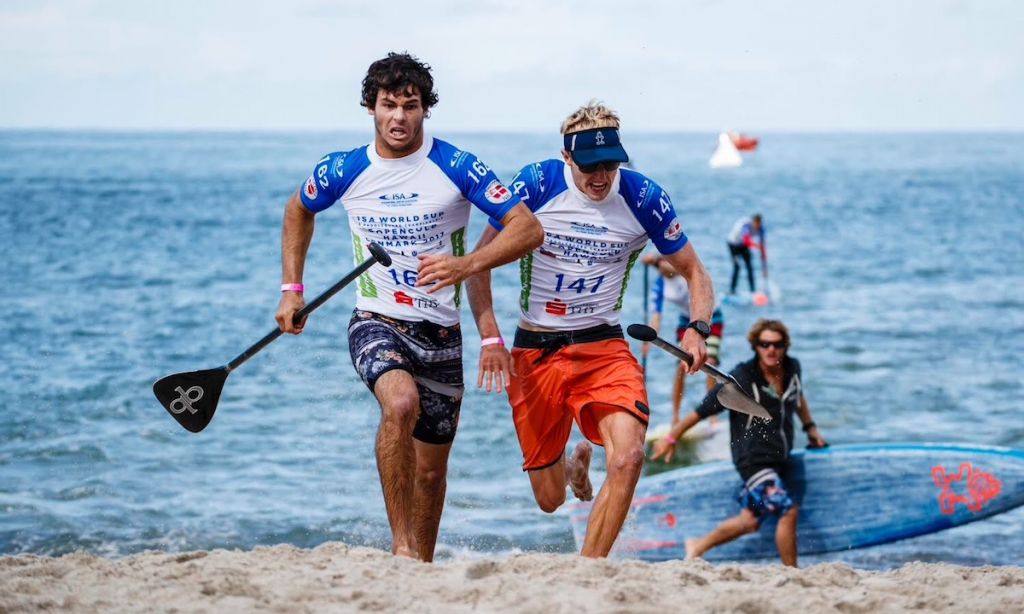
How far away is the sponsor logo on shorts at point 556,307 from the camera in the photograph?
7004 mm

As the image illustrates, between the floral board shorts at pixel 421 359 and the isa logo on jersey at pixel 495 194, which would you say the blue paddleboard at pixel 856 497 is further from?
the isa logo on jersey at pixel 495 194

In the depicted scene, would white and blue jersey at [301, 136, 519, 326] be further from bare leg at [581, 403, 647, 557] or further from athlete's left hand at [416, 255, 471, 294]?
bare leg at [581, 403, 647, 557]

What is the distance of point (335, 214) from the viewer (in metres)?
55.6

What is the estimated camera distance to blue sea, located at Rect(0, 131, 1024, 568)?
11125mm

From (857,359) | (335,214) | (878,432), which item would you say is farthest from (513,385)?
(335,214)

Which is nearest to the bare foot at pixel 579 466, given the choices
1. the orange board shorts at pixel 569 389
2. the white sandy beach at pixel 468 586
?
the orange board shorts at pixel 569 389

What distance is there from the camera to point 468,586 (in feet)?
17.9

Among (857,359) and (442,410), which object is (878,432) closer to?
(857,359)

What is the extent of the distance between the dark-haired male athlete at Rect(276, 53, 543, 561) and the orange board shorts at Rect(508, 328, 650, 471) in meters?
0.46

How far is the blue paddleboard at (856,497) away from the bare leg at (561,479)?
7.32 feet

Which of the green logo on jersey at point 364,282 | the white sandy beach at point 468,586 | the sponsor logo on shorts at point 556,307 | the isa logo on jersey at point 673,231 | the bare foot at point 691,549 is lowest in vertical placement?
the bare foot at point 691,549

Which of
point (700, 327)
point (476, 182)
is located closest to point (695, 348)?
point (700, 327)

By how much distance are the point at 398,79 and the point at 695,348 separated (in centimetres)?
195

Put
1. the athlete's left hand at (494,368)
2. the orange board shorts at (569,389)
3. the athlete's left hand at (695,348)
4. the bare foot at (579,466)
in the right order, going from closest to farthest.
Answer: the athlete's left hand at (494,368), the athlete's left hand at (695,348), the orange board shorts at (569,389), the bare foot at (579,466)
